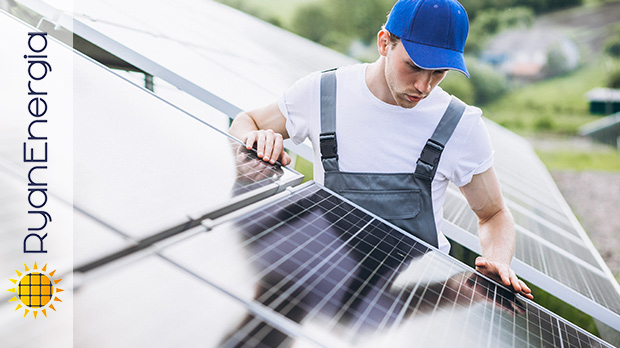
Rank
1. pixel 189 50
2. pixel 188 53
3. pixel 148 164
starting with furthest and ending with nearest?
1. pixel 189 50
2. pixel 188 53
3. pixel 148 164

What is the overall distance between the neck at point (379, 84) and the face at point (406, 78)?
114mm

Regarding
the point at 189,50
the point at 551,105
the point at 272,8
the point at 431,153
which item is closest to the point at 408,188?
the point at 431,153

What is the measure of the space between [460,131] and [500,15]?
4045 centimetres

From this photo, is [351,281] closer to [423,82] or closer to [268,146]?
[268,146]

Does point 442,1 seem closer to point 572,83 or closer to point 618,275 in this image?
point 618,275

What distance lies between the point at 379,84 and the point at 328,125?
1.09ft

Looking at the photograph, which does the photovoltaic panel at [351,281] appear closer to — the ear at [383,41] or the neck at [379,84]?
the neck at [379,84]

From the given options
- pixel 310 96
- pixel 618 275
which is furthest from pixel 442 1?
pixel 618 275

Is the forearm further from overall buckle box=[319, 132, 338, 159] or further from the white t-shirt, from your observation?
overall buckle box=[319, 132, 338, 159]

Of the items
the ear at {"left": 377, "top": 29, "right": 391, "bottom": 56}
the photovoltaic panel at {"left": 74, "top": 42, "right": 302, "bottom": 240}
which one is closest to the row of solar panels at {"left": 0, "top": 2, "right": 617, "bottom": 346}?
the photovoltaic panel at {"left": 74, "top": 42, "right": 302, "bottom": 240}

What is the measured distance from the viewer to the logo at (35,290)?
909 mm

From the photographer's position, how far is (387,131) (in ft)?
7.97

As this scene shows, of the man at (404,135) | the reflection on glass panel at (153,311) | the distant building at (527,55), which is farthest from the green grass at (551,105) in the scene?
the reflection on glass panel at (153,311)

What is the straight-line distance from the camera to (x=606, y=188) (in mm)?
17828
